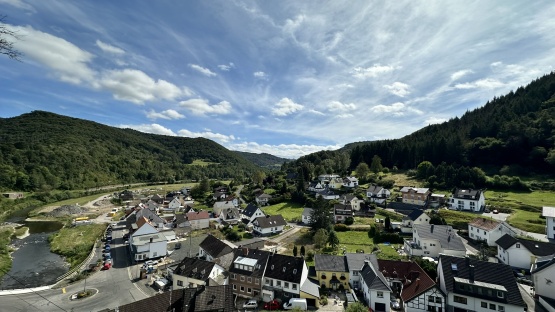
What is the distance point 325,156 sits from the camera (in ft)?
507

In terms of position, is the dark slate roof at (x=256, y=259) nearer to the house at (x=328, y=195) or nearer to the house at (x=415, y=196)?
the house at (x=328, y=195)

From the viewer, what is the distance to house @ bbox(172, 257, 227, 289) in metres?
31.4

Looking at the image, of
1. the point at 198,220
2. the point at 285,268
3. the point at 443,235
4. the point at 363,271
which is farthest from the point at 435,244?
the point at 198,220

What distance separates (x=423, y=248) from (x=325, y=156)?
375ft

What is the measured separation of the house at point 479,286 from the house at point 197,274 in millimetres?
24632

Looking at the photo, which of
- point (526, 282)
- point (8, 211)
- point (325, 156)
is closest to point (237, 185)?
point (325, 156)

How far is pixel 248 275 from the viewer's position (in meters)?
31.6

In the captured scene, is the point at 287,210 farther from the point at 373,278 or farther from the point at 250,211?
the point at 373,278

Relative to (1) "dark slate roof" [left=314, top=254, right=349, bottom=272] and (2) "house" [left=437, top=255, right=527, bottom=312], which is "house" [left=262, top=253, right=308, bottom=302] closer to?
(1) "dark slate roof" [left=314, top=254, right=349, bottom=272]

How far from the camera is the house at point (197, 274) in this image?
3142 cm

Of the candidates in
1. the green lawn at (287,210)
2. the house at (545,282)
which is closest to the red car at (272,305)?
the house at (545,282)

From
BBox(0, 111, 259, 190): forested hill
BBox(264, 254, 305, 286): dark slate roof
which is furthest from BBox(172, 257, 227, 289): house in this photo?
BBox(0, 111, 259, 190): forested hill

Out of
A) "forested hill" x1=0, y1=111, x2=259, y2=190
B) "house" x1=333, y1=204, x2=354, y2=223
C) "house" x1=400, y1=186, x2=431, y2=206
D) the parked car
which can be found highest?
"forested hill" x1=0, y1=111, x2=259, y2=190

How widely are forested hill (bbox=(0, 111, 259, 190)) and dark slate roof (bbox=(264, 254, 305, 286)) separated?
114 metres
